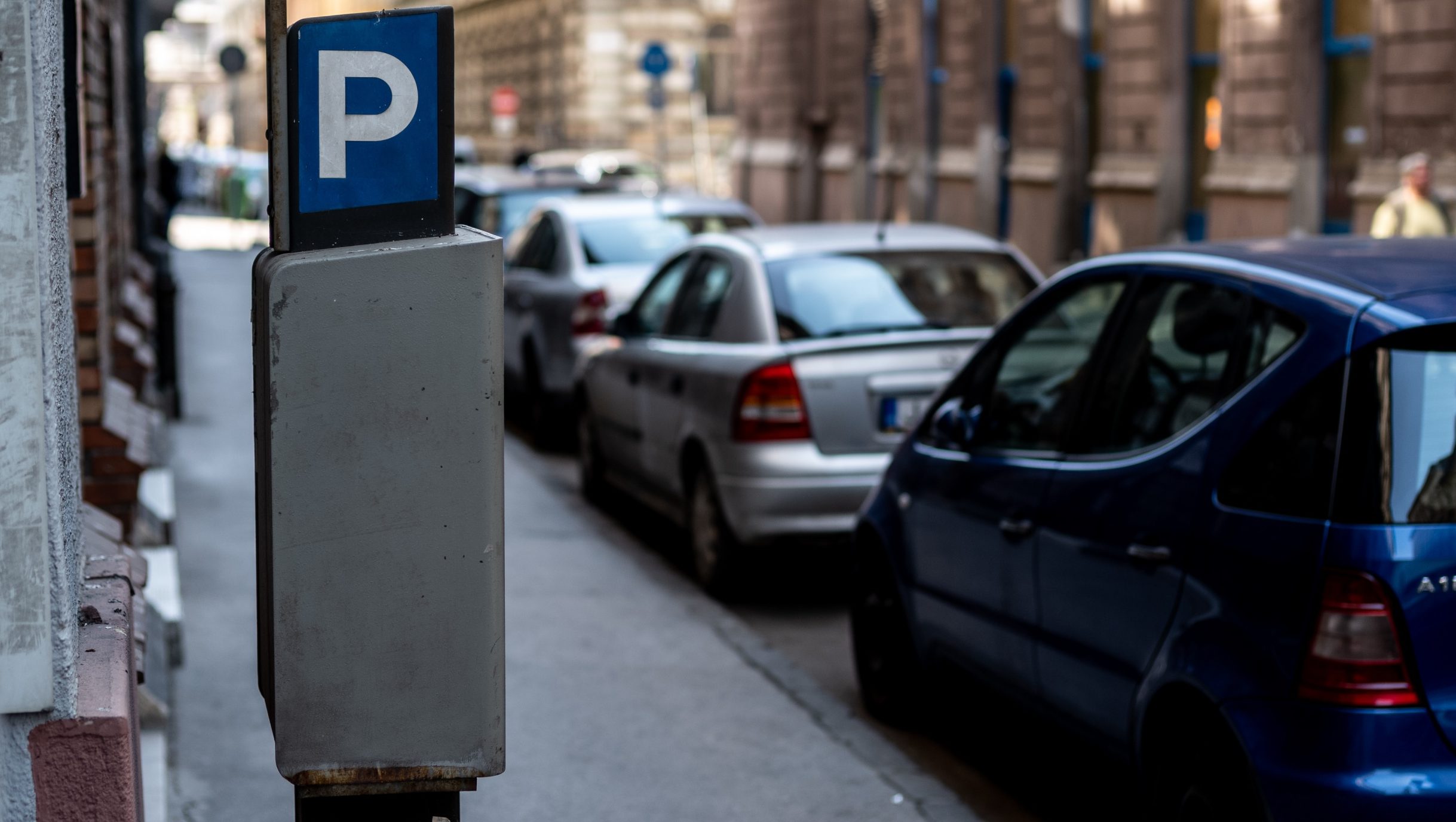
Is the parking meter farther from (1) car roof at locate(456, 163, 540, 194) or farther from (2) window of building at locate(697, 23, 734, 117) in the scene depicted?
(2) window of building at locate(697, 23, 734, 117)

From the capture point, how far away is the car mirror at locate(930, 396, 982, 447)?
5.85 meters

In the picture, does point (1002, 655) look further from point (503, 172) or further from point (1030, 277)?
point (503, 172)

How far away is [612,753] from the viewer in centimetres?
616

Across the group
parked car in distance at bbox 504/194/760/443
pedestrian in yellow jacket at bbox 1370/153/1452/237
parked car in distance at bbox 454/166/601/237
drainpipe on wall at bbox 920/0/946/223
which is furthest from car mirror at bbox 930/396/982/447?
drainpipe on wall at bbox 920/0/946/223

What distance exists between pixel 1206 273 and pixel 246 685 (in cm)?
364

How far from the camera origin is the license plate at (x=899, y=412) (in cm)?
812

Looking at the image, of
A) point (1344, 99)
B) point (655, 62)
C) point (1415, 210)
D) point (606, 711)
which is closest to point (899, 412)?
point (606, 711)

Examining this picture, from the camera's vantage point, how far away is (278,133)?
3.01 metres

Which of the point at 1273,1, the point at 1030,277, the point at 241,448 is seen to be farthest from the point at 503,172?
the point at 1030,277

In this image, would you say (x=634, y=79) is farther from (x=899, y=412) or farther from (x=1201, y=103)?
(x=899, y=412)

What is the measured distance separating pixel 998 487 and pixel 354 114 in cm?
286

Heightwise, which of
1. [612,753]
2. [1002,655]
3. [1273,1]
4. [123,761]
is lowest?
[612,753]

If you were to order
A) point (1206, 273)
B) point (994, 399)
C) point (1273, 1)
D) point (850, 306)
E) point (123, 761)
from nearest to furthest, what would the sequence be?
point (123, 761) → point (1206, 273) → point (994, 399) → point (850, 306) → point (1273, 1)

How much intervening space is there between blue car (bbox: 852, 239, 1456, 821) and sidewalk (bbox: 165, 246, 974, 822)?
608 millimetres
